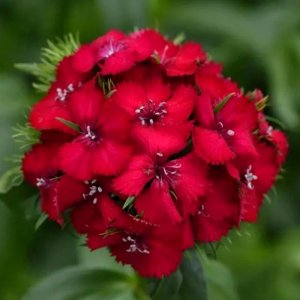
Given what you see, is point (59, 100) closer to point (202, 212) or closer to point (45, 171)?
point (45, 171)

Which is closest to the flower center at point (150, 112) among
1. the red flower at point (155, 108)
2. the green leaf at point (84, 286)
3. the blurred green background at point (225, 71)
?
the red flower at point (155, 108)

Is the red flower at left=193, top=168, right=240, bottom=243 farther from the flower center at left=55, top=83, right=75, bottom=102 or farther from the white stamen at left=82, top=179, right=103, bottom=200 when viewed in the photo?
the flower center at left=55, top=83, right=75, bottom=102

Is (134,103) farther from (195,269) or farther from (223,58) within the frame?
(223,58)

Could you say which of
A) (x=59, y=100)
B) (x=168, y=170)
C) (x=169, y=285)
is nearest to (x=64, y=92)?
(x=59, y=100)

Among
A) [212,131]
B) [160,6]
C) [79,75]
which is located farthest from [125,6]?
[212,131]

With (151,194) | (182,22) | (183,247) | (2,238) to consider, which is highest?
(151,194)
